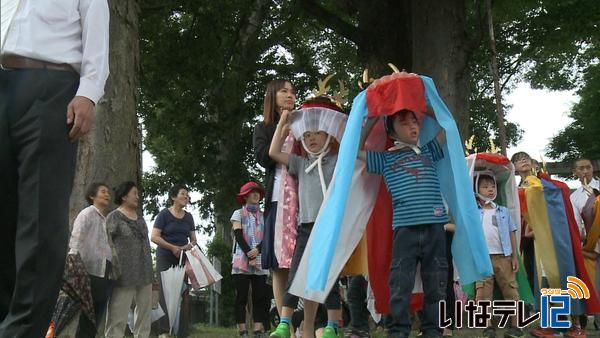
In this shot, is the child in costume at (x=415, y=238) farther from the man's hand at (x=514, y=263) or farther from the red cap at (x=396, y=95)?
the man's hand at (x=514, y=263)

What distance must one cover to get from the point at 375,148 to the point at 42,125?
369 centimetres

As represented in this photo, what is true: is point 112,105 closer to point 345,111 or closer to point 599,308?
point 345,111

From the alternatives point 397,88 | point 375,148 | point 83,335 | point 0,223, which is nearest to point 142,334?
point 83,335

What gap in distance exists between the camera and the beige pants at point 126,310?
884 cm

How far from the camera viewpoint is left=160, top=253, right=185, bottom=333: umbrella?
10172 millimetres

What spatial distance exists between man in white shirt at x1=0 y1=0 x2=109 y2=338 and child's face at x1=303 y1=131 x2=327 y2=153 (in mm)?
3330

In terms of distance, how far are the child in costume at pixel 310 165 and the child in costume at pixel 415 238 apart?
67 centimetres

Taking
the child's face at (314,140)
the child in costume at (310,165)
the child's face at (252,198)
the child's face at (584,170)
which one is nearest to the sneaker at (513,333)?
the child in costume at (310,165)

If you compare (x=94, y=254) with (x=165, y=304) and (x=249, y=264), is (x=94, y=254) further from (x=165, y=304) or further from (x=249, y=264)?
(x=249, y=264)

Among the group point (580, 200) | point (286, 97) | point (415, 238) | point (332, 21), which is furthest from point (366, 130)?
point (332, 21)

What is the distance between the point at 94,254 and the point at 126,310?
0.73 meters

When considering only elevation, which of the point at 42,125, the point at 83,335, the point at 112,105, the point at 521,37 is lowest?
the point at 83,335

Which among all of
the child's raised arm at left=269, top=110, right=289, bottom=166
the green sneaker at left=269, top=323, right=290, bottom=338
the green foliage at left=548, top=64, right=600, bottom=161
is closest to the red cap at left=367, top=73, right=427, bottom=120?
the child's raised arm at left=269, top=110, right=289, bottom=166

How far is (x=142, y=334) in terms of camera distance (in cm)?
923
